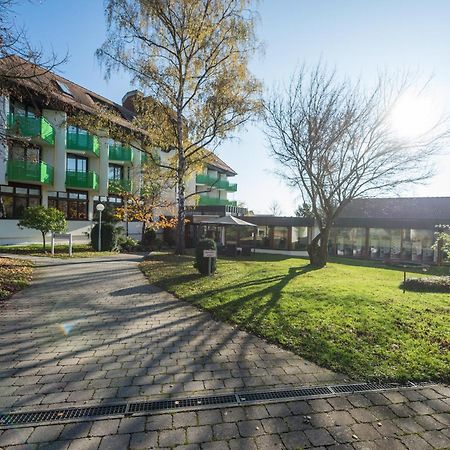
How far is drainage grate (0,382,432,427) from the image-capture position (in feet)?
9.27

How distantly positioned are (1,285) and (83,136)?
17.3m

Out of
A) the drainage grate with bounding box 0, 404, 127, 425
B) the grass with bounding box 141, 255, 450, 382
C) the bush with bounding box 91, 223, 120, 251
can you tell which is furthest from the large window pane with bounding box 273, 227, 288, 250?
the drainage grate with bounding box 0, 404, 127, 425

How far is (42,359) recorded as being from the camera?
402 cm

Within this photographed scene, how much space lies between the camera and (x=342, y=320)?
5.82 metres

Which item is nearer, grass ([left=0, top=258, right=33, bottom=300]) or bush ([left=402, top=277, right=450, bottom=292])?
grass ([left=0, top=258, right=33, bottom=300])

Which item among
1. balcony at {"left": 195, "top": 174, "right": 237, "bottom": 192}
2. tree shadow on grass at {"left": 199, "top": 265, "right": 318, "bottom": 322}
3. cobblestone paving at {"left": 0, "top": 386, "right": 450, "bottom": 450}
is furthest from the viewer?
balcony at {"left": 195, "top": 174, "right": 237, "bottom": 192}

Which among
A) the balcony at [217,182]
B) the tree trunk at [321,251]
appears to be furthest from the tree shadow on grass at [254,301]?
the balcony at [217,182]

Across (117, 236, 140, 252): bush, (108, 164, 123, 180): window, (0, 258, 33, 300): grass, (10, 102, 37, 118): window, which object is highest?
(10, 102, 37, 118): window

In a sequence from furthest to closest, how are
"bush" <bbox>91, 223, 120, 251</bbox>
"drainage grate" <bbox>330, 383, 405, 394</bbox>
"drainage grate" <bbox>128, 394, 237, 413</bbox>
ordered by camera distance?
1. "bush" <bbox>91, 223, 120, 251</bbox>
2. "drainage grate" <bbox>330, 383, 405, 394</bbox>
3. "drainage grate" <bbox>128, 394, 237, 413</bbox>

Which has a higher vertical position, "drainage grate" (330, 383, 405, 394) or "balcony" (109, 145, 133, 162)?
"balcony" (109, 145, 133, 162)

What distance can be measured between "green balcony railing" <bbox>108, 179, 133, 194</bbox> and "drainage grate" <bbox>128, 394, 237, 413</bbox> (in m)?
22.5

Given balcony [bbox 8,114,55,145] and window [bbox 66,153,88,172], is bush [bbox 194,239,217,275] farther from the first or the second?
window [bbox 66,153,88,172]

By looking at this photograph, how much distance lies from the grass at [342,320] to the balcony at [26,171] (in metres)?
13.4

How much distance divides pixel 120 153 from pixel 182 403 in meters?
25.6
